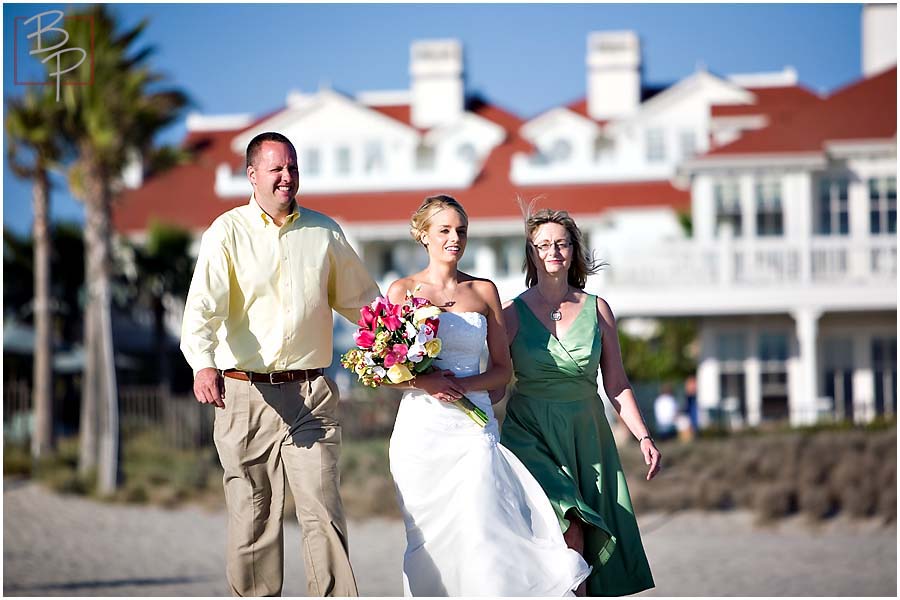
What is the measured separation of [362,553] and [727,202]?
15.7 meters

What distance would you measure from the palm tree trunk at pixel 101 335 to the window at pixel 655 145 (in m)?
19.6

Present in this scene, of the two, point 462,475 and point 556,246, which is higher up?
point 556,246

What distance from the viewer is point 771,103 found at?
138 ft

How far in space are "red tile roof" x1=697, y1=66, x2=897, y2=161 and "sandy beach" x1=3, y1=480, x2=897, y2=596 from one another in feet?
40.4

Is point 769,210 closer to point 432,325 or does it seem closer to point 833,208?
point 833,208

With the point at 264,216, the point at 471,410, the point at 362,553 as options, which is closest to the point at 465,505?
the point at 471,410

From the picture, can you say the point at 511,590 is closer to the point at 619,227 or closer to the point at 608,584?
the point at 608,584

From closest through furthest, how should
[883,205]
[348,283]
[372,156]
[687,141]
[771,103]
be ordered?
[348,283]
[883,205]
[687,141]
[771,103]
[372,156]

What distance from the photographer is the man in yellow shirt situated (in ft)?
21.5

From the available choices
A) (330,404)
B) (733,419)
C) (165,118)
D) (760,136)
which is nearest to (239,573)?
(330,404)

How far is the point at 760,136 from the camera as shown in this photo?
104 ft

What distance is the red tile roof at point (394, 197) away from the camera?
3788 cm

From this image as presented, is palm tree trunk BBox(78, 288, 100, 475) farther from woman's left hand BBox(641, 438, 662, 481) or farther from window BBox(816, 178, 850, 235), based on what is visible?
woman's left hand BBox(641, 438, 662, 481)

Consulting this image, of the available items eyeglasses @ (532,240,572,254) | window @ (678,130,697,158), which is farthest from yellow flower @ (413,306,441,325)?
window @ (678,130,697,158)
